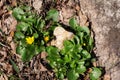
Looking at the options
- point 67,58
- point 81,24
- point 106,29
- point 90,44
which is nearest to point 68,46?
point 67,58

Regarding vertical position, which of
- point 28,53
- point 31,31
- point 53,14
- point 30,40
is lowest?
point 28,53

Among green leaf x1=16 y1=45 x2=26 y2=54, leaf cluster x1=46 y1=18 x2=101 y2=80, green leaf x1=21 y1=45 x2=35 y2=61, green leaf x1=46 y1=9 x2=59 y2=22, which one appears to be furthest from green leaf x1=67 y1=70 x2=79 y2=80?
green leaf x1=46 y1=9 x2=59 y2=22

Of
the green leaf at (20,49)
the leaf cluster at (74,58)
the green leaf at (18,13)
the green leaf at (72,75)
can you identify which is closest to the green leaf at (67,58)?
the leaf cluster at (74,58)

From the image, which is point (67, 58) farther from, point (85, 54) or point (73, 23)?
point (73, 23)

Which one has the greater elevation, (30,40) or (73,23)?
(73,23)

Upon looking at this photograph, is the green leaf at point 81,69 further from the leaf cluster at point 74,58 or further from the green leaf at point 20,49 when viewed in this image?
the green leaf at point 20,49

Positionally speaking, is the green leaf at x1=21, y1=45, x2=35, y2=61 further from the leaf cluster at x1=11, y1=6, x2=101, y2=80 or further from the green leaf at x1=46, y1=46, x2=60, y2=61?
the green leaf at x1=46, y1=46, x2=60, y2=61

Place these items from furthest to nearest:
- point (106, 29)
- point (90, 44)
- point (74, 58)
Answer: point (106, 29) < point (90, 44) < point (74, 58)
